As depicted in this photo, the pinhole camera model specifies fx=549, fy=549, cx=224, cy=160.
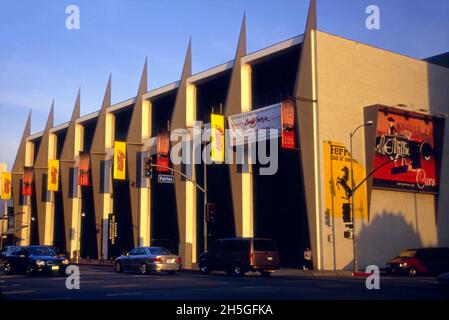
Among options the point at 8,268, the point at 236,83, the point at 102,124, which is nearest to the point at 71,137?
the point at 102,124

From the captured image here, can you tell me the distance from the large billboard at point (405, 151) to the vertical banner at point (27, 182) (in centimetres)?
4808

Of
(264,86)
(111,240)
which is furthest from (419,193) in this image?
(111,240)

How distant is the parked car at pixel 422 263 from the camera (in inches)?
1323

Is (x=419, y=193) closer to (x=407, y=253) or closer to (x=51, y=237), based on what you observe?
(x=407, y=253)

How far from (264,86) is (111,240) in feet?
75.2

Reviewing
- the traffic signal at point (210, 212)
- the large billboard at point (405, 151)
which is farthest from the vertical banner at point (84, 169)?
the large billboard at point (405, 151)

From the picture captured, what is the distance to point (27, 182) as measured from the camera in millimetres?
72312

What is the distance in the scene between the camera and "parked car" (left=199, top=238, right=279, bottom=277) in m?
29.9

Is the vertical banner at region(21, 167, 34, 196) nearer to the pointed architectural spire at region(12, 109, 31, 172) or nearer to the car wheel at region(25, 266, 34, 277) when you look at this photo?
the pointed architectural spire at region(12, 109, 31, 172)

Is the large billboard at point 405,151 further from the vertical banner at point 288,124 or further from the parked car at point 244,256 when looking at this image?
the parked car at point 244,256

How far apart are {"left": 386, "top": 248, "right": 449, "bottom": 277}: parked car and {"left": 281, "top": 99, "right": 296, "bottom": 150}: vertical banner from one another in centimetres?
1095

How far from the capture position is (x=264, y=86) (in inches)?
1970

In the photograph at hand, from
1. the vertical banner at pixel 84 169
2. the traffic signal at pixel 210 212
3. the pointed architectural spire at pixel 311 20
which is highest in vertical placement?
the pointed architectural spire at pixel 311 20
